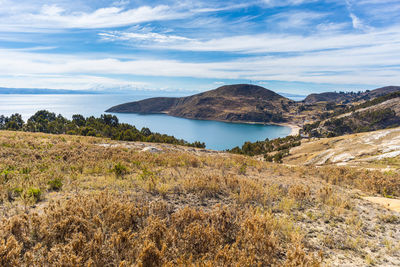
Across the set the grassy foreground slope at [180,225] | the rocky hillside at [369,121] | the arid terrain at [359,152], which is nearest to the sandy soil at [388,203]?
the grassy foreground slope at [180,225]

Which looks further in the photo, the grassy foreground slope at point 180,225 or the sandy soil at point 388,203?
the sandy soil at point 388,203

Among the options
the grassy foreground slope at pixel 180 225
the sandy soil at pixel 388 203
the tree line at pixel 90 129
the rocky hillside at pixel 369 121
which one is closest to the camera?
the grassy foreground slope at pixel 180 225

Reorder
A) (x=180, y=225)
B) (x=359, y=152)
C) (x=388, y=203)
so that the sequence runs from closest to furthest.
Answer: (x=180, y=225)
(x=388, y=203)
(x=359, y=152)

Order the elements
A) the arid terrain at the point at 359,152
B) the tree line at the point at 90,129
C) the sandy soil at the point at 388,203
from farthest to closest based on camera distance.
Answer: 1. the tree line at the point at 90,129
2. the arid terrain at the point at 359,152
3. the sandy soil at the point at 388,203

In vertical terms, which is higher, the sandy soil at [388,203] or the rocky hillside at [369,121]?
the rocky hillside at [369,121]

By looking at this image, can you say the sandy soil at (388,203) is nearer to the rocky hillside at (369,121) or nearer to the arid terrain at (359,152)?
the arid terrain at (359,152)

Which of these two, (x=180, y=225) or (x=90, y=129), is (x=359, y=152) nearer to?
(x=180, y=225)

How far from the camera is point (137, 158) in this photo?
13.8 metres

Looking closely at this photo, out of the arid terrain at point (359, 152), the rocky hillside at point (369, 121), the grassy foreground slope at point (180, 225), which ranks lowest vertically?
the arid terrain at point (359, 152)

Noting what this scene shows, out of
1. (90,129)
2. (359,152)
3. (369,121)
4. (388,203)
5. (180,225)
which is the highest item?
(369,121)

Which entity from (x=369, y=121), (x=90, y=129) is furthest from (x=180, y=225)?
(x=369, y=121)

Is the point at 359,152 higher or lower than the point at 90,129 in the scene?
lower

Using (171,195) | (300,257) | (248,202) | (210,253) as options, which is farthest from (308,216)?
(171,195)

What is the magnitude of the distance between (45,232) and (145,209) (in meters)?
2.15
